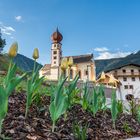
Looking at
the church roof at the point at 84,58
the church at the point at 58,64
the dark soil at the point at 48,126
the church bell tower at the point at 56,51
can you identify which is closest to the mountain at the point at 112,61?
the church roof at the point at 84,58

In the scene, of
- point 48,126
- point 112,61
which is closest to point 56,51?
point 112,61

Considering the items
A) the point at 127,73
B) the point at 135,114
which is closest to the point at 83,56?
the point at 127,73

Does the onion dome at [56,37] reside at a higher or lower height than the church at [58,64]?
higher

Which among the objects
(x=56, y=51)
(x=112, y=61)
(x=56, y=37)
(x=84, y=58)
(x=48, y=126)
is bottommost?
(x=48, y=126)

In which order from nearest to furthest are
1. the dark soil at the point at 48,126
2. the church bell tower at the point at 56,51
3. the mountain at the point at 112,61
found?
the dark soil at the point at 48,126
the mountain at the point at 112,61
the church bell tower at the point at 56,51

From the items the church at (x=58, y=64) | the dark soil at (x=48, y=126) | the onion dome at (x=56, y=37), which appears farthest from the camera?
the onion dome at (x=56, y=37)

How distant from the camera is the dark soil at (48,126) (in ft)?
7.11

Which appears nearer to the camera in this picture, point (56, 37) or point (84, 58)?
point (84, 58)

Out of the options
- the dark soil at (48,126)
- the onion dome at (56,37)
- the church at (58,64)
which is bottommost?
the dark soil at (48,126)

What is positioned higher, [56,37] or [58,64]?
[56,37]

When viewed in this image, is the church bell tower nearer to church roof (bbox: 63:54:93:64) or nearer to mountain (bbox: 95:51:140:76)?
church roof (bbox: 63:54:93:64)

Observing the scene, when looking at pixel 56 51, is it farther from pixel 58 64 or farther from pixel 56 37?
pixel 58 64

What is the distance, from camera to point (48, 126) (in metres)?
2.51

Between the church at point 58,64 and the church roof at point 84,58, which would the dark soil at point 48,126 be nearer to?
the church at point 58,64
